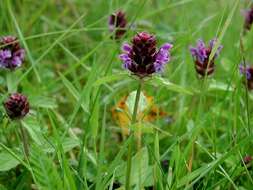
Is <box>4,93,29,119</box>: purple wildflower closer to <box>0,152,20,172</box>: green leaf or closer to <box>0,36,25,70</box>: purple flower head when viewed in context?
<box>0,152,20,172</box>: green leaf

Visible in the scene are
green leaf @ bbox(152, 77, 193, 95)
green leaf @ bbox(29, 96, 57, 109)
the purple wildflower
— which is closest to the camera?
green leaf @ bbox(152, 77, 193, 95)

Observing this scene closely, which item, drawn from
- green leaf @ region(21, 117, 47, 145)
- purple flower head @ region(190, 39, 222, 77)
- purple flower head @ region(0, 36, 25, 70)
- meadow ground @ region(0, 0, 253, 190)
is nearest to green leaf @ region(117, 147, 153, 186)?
meadow ground @ region(0, 0, 253, 190)

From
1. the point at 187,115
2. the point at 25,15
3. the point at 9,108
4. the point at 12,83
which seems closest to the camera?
the point at 9,108

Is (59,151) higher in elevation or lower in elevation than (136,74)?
lower

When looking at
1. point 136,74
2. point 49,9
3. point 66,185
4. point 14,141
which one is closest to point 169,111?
point 14,141

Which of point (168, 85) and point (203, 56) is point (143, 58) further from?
point (203, 56)

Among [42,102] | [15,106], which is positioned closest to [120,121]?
[42,102]

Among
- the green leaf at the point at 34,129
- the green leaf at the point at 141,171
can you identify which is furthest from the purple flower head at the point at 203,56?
the green leaf at the point at 34,129

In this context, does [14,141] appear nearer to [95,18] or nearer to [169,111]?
[169,111]
